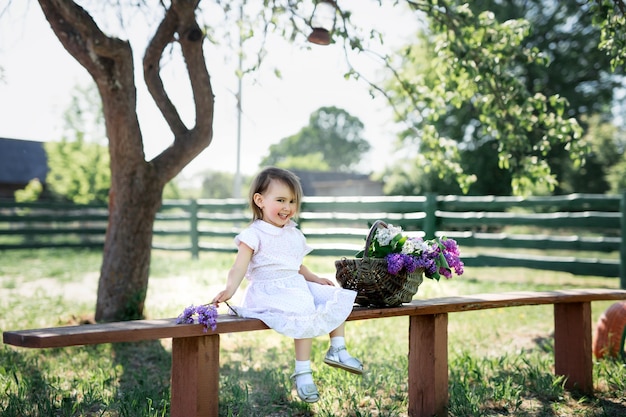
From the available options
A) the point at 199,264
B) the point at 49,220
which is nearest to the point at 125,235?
the point at 199,264

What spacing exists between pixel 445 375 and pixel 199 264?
8579 mm

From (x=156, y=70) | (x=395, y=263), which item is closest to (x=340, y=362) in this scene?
(x=395, y=263)

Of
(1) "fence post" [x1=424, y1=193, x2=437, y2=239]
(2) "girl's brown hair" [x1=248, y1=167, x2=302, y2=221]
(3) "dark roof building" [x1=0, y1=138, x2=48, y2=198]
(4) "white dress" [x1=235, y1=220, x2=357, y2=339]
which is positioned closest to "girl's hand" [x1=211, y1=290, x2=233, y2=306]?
(4) "white dress" [x1=235, y1=220, x2=357, y2=339]

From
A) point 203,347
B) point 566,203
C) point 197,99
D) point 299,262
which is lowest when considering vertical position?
point 203,347

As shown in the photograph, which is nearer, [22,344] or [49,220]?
[22,344]

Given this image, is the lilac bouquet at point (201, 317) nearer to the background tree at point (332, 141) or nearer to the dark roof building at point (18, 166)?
the dark roof building at point (18, 166)

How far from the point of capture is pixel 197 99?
559cm

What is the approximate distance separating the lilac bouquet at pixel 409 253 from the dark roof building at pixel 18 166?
89.9 ft

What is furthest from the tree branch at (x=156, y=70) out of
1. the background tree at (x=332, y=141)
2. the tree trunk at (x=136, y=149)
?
the background tree at (x=332, y=141)

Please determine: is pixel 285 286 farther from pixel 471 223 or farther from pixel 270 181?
pixel 471 223

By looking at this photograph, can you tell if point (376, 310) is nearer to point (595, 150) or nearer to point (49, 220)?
point (49, 220)

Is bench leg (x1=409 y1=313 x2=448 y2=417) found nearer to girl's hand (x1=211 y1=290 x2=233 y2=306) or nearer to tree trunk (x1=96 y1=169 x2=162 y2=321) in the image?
girl's hand (x1=211 y1=290 x2=233 y2=306)

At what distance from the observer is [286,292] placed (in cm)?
313

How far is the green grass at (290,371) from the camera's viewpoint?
3525 mm
